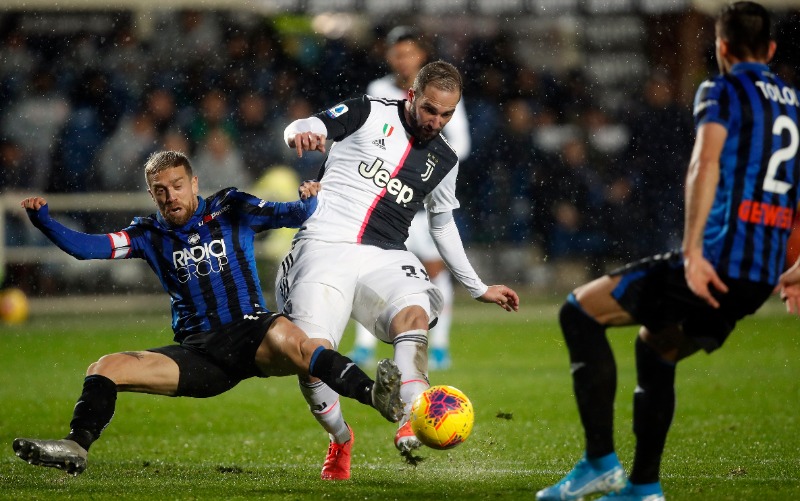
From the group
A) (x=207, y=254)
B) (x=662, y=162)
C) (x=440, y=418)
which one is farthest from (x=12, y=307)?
(x=440, y=418)

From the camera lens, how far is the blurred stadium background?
15555mm

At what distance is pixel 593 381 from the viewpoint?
15.8ft

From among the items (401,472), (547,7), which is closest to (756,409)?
(401,472)

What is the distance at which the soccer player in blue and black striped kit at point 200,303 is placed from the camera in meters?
5.62

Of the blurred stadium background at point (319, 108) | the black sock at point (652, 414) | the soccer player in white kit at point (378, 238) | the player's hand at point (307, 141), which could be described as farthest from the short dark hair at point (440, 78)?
the blurred stadium background at point (319, 108)

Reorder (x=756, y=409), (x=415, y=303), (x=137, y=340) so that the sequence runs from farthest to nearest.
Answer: (x=137, y=340) < (x=756, y=409) < (x=415, y=303)

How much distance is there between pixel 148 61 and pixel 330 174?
35.9 ft

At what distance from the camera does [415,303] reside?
6.18m

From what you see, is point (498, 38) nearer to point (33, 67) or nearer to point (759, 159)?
point (33, 67)

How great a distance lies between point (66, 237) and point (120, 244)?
265mm

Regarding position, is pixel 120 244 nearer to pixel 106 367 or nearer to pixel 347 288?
pixel 106 367

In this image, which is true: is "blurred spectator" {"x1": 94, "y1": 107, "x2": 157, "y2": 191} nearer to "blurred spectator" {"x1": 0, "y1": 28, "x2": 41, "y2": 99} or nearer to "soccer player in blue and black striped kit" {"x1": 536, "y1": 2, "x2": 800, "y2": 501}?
"blurred spectator" {"x1": 0, "y1": 28, "x2": 41, "y2": 99}

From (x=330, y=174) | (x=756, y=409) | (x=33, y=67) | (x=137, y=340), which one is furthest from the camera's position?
(x=33, y=67)

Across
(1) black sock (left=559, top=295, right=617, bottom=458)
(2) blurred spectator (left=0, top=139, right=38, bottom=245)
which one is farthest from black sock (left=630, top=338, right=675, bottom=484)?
(2) blurred spectator (left=0, top=139, right=38, bottom=245)
